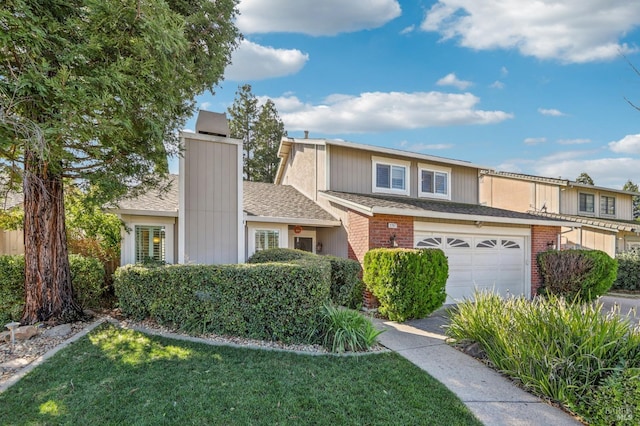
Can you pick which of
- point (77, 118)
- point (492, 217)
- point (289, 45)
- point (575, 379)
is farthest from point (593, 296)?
point (77, 118)

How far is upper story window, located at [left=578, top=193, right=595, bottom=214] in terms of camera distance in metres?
20.3

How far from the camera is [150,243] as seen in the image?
9.77 meters

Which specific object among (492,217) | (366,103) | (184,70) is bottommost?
(492,217)

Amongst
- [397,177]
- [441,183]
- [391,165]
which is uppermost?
[391,165]

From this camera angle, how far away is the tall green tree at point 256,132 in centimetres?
2823

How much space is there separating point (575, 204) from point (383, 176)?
14.0 m

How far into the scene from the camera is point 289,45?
1162 centimetres

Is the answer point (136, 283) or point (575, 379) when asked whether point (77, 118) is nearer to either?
point (136, 283)

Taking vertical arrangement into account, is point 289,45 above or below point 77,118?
above

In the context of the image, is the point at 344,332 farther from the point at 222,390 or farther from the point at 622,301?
the point at 622,301

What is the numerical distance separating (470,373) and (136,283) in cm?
651

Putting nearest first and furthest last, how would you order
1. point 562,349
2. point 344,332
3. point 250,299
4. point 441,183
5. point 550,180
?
point 562,349 < point 344,332 < point 250,299 < point 441,183 < point 550,180

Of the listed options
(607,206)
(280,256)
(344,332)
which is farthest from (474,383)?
(607,206)

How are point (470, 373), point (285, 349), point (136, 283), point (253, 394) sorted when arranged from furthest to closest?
point (136, 283), point (285, 349), point (470, 373), point (253, 394)
